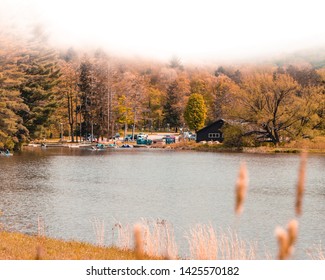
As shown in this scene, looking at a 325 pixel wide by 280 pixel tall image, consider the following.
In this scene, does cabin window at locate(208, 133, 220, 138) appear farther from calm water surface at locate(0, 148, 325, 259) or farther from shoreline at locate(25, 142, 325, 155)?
calm water surface at locate(0, 148, 325, 259)

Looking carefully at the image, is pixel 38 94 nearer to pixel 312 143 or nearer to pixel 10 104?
pixel 10 104

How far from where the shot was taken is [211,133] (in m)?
101

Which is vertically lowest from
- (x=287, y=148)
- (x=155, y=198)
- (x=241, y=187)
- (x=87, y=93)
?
(x=287, y=148)

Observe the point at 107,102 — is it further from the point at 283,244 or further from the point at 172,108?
the point at 283,244

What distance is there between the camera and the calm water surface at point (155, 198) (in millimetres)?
24609

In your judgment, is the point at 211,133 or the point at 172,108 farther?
the point at 172,108

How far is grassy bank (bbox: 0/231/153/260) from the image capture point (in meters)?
14.9

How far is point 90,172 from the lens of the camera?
5138cm

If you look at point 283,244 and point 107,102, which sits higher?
point 107,102

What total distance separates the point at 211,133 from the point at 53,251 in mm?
86229

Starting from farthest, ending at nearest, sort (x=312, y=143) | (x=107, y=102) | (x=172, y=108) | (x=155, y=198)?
(x=172, y=108)
(x=107, y=102)
(x=312, y=143)
(x=155, y=198)

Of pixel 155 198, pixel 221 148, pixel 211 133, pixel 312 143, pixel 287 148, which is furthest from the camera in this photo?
pixel 211 133

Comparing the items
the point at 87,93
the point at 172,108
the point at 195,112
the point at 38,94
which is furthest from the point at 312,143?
the point at 172,108

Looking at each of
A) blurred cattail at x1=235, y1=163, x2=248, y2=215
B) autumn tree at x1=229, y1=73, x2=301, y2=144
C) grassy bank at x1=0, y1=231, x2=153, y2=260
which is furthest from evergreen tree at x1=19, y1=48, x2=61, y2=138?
blurred cattail at x1=235, y1=163, x2=248, y2=215
